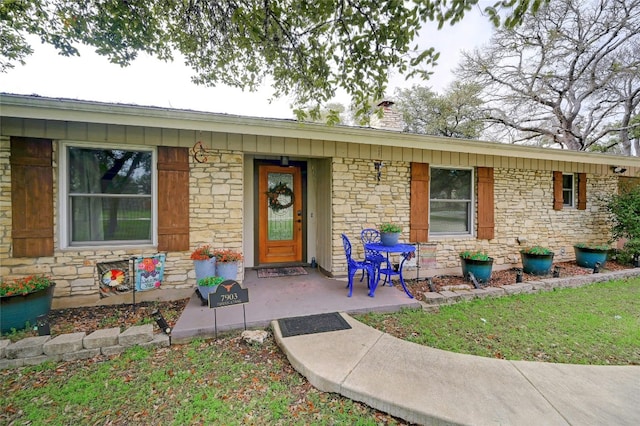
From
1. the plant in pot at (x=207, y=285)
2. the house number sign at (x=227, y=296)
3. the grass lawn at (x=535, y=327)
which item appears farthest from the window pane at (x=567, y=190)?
the plant in pot at (x=207, y=285)

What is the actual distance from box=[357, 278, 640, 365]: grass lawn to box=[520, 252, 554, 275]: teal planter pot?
93cm

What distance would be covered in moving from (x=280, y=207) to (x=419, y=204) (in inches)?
105

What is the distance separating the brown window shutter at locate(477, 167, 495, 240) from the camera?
5.59m

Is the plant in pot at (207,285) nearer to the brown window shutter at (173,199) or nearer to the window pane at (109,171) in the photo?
the brown window shutter at (173,199)

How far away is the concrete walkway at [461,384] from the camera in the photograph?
1.86 metres

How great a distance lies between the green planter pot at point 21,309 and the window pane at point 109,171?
4.63 feet

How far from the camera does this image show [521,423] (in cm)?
179

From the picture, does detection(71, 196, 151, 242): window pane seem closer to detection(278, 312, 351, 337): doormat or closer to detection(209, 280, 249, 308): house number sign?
detection(209, 280, 249, 308): house number sign

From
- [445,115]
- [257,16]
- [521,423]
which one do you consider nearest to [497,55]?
[445,115]

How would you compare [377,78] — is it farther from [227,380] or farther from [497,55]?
[497,55]

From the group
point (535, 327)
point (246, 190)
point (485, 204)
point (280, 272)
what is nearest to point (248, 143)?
point (246, 190)

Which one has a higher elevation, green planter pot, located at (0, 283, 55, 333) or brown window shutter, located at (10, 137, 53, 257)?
brown window shutter, located at (10, 137, 53, 257)

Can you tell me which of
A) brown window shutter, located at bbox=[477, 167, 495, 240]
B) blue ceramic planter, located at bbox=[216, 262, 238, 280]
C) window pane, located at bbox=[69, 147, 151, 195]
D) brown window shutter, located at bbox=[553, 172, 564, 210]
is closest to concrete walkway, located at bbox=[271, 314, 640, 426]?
blue ceramic planter, located at bbox=[216, 262, 238, 280]

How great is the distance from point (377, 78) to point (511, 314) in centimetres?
348
